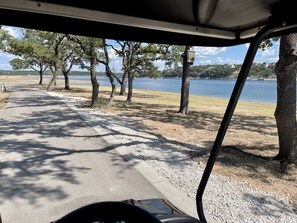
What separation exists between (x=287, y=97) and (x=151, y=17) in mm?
4791

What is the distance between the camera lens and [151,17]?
2.06 meters

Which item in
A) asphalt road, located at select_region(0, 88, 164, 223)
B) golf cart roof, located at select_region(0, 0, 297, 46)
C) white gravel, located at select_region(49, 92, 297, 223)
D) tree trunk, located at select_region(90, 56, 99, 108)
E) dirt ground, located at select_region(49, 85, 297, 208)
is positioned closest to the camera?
golf cart roof, located at select_region(0, 0, 297, 46)

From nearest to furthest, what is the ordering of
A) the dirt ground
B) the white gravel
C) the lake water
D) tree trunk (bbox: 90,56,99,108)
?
the white gravel
the dirt ground
tree trunk (bbox: 90,56,99,108)
the lake water

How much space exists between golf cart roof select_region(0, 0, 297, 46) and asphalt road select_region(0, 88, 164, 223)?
2631mm

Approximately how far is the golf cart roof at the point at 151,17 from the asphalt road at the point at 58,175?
2.63m

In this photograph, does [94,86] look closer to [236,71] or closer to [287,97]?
[287,97]

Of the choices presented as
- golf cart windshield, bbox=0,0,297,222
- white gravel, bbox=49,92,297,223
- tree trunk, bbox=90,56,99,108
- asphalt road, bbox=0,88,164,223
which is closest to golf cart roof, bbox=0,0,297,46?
golf cart windshield, bbox=0,0,297,222

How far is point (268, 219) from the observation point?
3.56m

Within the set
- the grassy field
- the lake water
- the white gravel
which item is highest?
the lake water

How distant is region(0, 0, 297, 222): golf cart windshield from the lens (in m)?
1.72

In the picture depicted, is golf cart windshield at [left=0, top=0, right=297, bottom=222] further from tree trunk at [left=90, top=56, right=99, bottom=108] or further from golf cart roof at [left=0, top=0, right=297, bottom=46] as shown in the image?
tree trunk at [left=90, top=56, right=99, bottom=108]

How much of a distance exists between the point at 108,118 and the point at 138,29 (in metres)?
9.88

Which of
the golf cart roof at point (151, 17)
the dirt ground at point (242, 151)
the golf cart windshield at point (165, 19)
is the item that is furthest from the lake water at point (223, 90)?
the dirt ground at point (242, 151)

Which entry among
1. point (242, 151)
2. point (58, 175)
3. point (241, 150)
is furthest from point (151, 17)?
point (241, 150)
